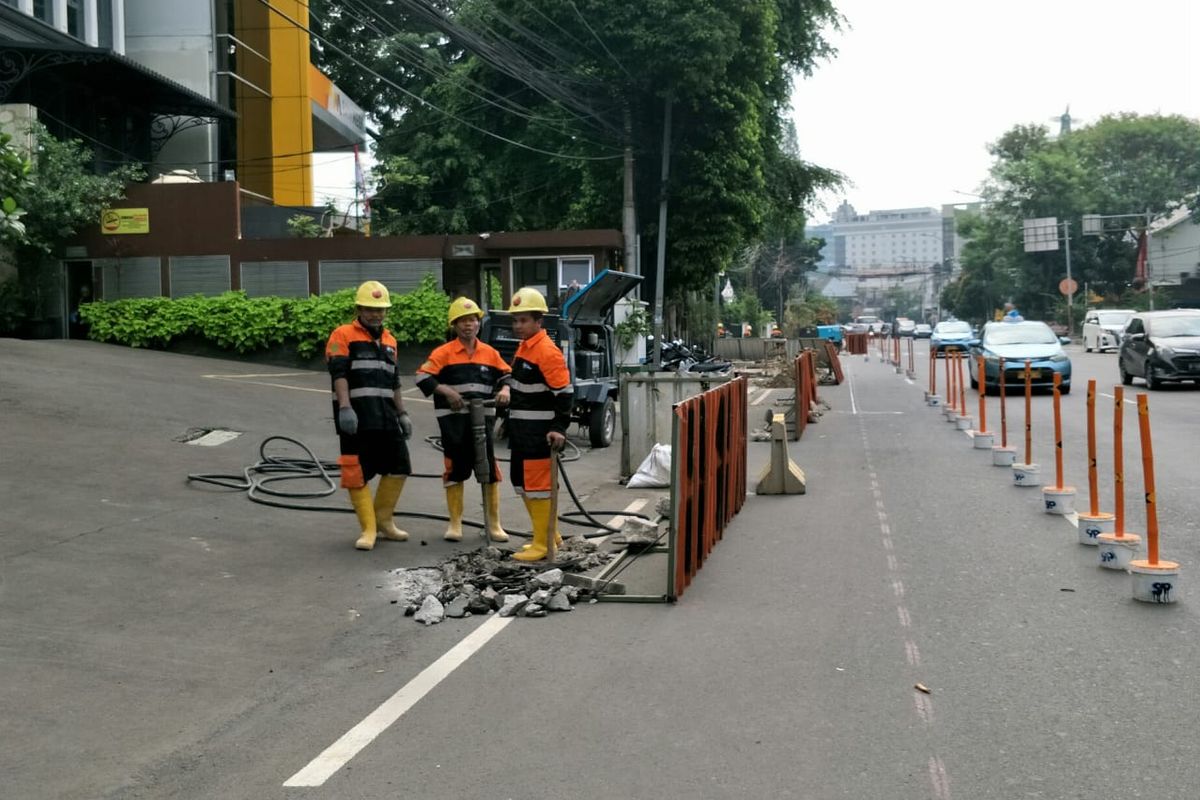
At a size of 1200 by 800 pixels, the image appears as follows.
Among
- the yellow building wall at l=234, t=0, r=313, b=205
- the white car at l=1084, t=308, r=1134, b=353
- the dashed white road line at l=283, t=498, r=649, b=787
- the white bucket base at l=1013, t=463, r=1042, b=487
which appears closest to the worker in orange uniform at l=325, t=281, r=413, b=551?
the dashed white road line at l=283, t=498, r=649, b=787

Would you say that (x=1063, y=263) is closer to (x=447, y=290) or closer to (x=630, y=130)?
(x=630, y=130)

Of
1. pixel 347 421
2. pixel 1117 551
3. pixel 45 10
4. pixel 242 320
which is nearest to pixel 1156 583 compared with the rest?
pixel 1117 551

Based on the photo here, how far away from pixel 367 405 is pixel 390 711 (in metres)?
4.39

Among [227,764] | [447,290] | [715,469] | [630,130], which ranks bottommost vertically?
[227,764]

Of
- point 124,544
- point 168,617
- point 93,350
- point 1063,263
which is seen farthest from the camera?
point 1063,263

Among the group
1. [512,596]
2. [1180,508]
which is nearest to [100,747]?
[512,596]

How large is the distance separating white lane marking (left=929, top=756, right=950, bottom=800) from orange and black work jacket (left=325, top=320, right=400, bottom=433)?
5.83 m

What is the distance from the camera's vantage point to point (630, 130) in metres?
35.0

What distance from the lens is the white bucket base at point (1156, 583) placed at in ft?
24.8

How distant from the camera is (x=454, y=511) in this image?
10211 mm

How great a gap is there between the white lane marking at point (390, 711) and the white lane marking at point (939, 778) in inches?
88.1

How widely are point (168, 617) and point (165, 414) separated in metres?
9.33

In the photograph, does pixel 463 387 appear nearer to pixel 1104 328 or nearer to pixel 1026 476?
pixel 1026 476

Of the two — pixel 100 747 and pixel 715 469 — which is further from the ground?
pixel 715 469
